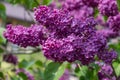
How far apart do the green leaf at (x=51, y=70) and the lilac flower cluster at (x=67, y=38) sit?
304 mm

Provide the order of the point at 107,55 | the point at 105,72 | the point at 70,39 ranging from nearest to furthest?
the point at 70,39, the point at 107,55, the point at 105,72

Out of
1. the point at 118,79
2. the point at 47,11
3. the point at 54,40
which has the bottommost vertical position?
the point at 118,79

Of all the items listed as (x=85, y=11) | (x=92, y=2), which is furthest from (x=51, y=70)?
(x=85, y=11)

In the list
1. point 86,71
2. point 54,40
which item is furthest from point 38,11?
point 86,71

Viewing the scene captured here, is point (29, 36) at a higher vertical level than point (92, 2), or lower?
lower

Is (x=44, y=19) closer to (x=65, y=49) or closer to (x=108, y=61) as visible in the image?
(x=65, y=49)

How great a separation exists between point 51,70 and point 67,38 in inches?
19.0

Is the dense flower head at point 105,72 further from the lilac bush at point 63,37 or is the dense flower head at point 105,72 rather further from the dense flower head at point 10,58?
the dense flower head at point 10,58

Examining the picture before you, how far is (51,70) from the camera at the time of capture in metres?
2.37

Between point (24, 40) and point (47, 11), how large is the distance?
0.20m

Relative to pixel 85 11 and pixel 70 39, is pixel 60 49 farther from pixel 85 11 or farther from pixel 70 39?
pixel 85 11

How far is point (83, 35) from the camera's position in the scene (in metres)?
1.96

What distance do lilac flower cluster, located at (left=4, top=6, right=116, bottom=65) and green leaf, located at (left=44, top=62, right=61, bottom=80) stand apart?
0.30 metres

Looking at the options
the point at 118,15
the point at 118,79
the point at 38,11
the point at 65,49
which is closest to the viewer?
the point at 65,49
